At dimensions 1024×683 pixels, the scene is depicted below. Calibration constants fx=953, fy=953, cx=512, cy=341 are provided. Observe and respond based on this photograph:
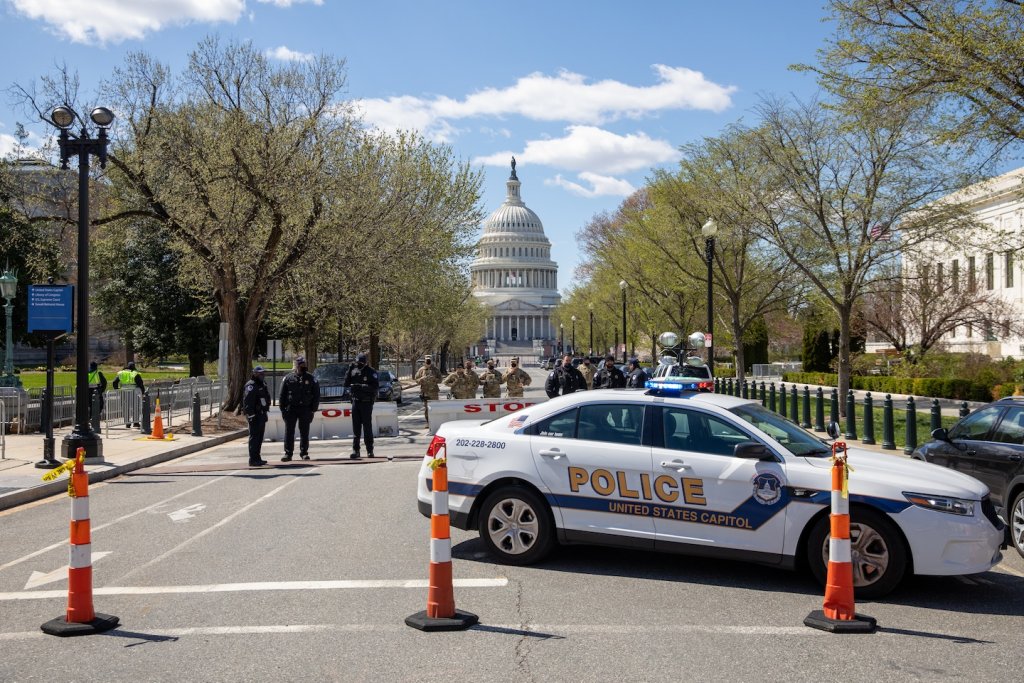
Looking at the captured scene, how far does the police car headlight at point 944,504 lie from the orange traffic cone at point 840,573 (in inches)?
36.8

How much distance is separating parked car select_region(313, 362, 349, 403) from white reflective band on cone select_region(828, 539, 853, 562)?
20706 millimetres

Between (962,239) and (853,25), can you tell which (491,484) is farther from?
(962,239)

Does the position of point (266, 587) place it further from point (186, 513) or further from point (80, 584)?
point (186, 513)

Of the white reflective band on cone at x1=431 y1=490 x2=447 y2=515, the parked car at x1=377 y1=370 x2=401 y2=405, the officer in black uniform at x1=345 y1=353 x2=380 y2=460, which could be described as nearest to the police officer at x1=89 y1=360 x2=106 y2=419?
the officer in black uniform at x1=345 y1=353 x2=380 y2=460

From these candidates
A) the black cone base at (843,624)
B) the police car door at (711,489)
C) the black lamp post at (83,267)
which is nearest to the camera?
the black cone base at (843,624)

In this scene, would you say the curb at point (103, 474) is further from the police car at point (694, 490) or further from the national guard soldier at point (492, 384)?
the police car at point (694, 490)

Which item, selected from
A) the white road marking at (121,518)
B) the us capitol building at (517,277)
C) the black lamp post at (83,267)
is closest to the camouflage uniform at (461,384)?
the white road marking at (121,518)

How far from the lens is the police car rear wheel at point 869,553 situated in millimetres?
6840

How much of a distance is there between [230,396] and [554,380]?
35.8ft

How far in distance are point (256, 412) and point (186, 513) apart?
16.8 feet

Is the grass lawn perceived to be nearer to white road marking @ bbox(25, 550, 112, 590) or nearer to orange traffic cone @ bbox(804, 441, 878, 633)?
white road marking @ bbox(25, 550, 112, 590)

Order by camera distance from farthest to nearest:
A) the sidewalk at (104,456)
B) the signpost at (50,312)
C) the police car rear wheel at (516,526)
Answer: the signpost at (50,312) → the sidewalk at (104,456) → the police car rear wheel at (516,526)

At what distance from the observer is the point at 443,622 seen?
614 centimetres

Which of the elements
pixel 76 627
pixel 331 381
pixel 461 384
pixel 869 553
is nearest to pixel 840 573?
pixel 869 553
